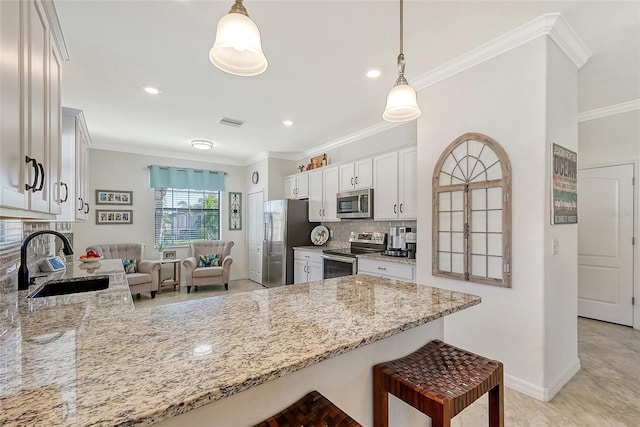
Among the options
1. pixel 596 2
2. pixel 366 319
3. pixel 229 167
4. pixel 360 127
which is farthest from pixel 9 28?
pixel 229 167

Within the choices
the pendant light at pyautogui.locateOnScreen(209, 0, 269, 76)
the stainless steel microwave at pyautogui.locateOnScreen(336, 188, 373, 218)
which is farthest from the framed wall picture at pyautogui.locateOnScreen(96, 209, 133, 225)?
the pendant light at pyautogui.locateOnScreen(209, 0, 269, 76)

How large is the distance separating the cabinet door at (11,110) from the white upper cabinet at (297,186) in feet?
14.0

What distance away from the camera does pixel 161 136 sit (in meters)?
4.64

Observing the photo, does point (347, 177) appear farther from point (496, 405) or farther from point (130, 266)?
point (130, 266)

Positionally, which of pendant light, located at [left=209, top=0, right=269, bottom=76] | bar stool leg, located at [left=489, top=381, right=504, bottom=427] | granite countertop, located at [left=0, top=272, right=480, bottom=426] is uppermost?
pendant light, located at [left=209, top=0, right=269, bottom=76]

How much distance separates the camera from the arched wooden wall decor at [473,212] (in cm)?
221

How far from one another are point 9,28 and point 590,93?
14.3ft

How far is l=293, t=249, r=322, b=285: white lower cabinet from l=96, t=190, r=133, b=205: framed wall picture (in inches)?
122

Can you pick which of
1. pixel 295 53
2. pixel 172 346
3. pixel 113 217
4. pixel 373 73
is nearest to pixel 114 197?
pixel 113 217

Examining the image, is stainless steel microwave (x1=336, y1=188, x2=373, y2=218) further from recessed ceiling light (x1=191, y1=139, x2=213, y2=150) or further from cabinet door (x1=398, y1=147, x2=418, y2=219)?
recessed ceiling light (x1=191, y1=139, x2=213, y2=150)

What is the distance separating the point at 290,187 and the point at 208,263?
204 centimetres

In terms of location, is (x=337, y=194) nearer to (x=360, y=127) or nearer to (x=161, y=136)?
(x=360, y=127)

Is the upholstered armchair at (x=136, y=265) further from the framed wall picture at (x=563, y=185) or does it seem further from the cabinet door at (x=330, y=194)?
the framed wall picture at (x=563, y=185)

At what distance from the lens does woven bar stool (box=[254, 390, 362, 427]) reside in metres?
0.87
